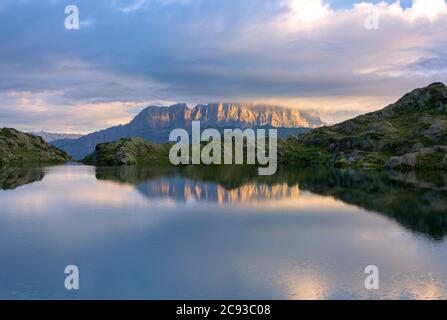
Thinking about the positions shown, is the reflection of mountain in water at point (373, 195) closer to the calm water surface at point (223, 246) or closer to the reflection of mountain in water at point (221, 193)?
the reflection of mountain in water at point (221, 193)

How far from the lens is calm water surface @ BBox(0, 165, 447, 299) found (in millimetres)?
50031

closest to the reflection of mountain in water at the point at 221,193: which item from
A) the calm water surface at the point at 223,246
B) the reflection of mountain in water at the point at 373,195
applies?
the reflection of mountain in water at the point at 373,195

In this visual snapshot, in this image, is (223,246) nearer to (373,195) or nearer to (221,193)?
(221,193)

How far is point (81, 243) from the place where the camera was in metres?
72.9

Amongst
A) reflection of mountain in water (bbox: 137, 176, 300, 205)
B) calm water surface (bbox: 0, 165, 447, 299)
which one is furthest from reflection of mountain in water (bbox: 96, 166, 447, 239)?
calm water surface (bbox: 0, 165, 447, 299)

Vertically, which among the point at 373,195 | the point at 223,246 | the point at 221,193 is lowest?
the point at 223,246

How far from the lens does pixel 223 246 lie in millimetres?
70812

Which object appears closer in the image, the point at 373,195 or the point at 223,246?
the point at 223,246

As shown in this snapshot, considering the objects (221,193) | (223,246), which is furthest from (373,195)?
(223,246)

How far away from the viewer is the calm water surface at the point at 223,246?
5003cm

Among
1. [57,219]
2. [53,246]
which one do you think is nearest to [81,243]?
[53,246]

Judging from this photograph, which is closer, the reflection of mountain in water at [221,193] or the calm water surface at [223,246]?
the calm water surface at [223,246]
